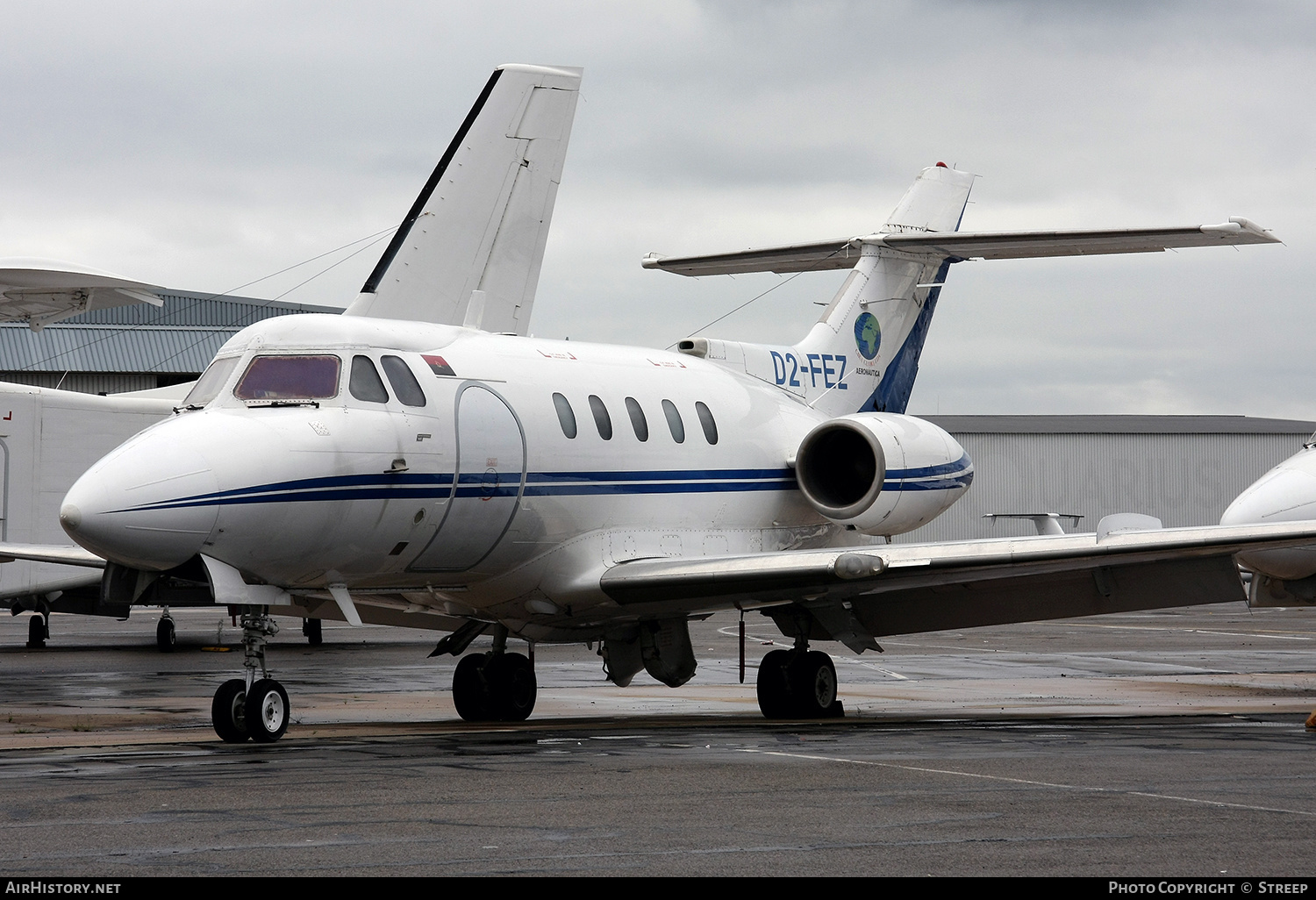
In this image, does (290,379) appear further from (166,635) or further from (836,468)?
(166,635)

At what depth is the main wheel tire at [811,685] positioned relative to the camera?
605 inches

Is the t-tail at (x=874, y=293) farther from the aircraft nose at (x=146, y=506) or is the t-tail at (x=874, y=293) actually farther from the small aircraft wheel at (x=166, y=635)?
the small aircraft wheel at (x=166, y=635)

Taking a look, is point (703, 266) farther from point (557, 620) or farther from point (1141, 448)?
point (1141, 448)

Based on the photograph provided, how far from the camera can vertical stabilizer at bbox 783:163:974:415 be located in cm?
1847

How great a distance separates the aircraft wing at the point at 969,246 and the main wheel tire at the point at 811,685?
5.00 meters

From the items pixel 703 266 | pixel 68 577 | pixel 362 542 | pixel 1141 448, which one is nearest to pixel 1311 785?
pixel 362 542

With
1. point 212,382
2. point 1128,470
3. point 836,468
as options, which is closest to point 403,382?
point 212,382

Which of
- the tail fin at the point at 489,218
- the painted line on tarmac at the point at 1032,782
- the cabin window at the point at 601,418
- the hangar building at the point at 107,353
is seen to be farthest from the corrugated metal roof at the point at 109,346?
the painted line on tarmac at the point at 1032,782

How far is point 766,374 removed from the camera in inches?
689

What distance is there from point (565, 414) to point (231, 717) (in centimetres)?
395

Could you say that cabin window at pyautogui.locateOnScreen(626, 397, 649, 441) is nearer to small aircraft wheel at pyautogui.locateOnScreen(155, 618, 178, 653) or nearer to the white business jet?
the white business jet

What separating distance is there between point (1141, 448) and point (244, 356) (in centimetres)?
4913

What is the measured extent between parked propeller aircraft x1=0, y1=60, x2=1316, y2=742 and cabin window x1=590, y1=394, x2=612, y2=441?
107 millimetres

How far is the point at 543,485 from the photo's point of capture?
1358cm
